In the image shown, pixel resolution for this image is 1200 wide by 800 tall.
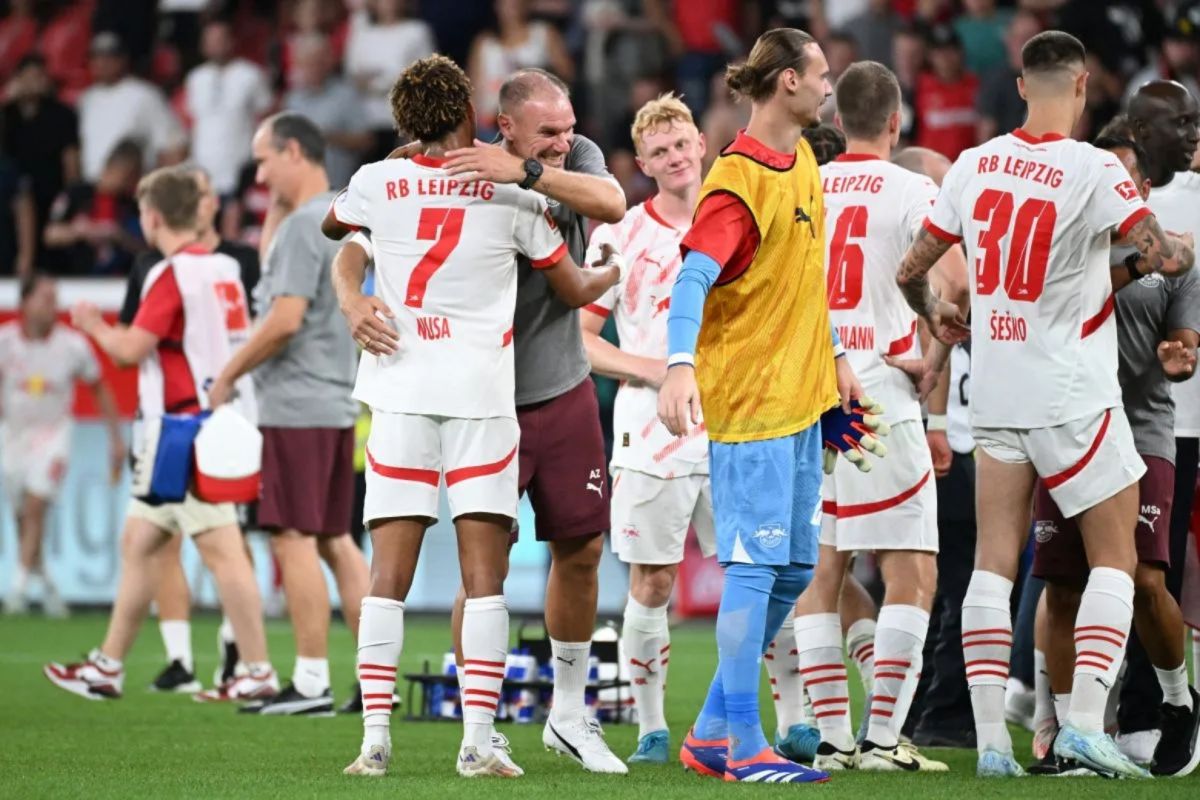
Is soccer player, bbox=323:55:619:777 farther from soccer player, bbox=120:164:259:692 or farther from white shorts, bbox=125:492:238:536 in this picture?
soccer player, bbox=120:164:259:692

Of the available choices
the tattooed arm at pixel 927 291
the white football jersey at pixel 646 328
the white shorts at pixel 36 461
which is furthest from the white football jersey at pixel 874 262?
the white shorts at pixel 36 461

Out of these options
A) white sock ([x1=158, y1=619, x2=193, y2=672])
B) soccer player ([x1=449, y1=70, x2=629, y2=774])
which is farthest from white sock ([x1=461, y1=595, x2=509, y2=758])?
white sock ([x1=158, y1=619, x2=193, y2=672])

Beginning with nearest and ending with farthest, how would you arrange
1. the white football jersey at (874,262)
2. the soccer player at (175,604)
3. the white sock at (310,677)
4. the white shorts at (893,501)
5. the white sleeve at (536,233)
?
the white sleeve at (536,233), the white shorts at (893,501), the white football jersey at (874,262), the white sock at (310,677), the soccer player at (175,604)

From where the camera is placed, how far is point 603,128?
59.2 ft

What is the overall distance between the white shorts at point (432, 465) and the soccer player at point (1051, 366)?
1.68 m

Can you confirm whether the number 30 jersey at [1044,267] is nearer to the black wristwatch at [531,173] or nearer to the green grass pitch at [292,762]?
the green grass pitch at [292,762]

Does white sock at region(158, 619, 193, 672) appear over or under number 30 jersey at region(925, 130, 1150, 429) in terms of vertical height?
under

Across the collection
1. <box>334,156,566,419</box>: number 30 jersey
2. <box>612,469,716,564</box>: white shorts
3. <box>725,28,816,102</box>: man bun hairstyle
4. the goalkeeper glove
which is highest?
<box>725,28,816,102</box>: man bun hairstyle

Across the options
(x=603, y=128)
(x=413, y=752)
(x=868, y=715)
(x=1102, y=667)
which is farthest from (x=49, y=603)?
(x=1102, y=667)

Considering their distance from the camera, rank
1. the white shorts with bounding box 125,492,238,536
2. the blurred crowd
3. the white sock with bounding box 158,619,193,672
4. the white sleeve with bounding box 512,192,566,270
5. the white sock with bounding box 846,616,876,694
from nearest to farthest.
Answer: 1. the white sleeve with bounding box 512,192,566,270
2. the white sock with bounding box 846,616,876,694
3. the white shorts with bounding box 125,492,238,536
4. the white sock with bounding box 158,619,193,672
5. the blurred crowd

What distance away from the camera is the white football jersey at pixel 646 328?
25.3 ft

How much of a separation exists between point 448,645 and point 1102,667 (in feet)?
25.1

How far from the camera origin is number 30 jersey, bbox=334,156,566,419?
655 cm

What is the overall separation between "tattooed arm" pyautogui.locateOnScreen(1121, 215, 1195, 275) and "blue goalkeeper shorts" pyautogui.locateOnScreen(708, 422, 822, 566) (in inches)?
48.8
